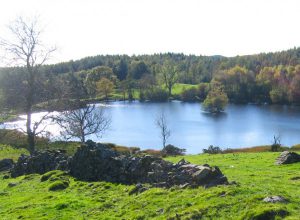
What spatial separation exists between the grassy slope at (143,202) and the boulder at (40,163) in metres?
5.46

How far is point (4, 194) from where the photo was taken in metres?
26.2

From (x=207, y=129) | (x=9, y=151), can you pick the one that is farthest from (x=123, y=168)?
(x=207, y=129)

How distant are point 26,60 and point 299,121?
98145 millimetres

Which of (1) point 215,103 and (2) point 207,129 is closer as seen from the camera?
(2) point 207,129

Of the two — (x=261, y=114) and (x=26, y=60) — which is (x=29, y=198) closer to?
(x=26, y=60)

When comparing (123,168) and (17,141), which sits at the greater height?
(123,168)

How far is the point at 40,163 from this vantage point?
109 ft

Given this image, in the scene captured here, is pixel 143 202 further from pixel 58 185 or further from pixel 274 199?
pixel 58 185

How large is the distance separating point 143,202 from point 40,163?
17378 millimetres

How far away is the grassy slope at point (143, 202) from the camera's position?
1538 cm

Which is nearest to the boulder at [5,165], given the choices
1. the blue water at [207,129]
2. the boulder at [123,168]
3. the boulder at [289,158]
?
the boulder at [123,168]

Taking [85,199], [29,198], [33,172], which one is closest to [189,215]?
[85,199]

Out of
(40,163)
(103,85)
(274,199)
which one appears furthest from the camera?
(103,85)

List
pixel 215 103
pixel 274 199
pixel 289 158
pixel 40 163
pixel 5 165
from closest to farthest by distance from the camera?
pixel 274 199 < pixel 40 163 < pixel 289 158 < pixel 5 165 < pixel 215 103
